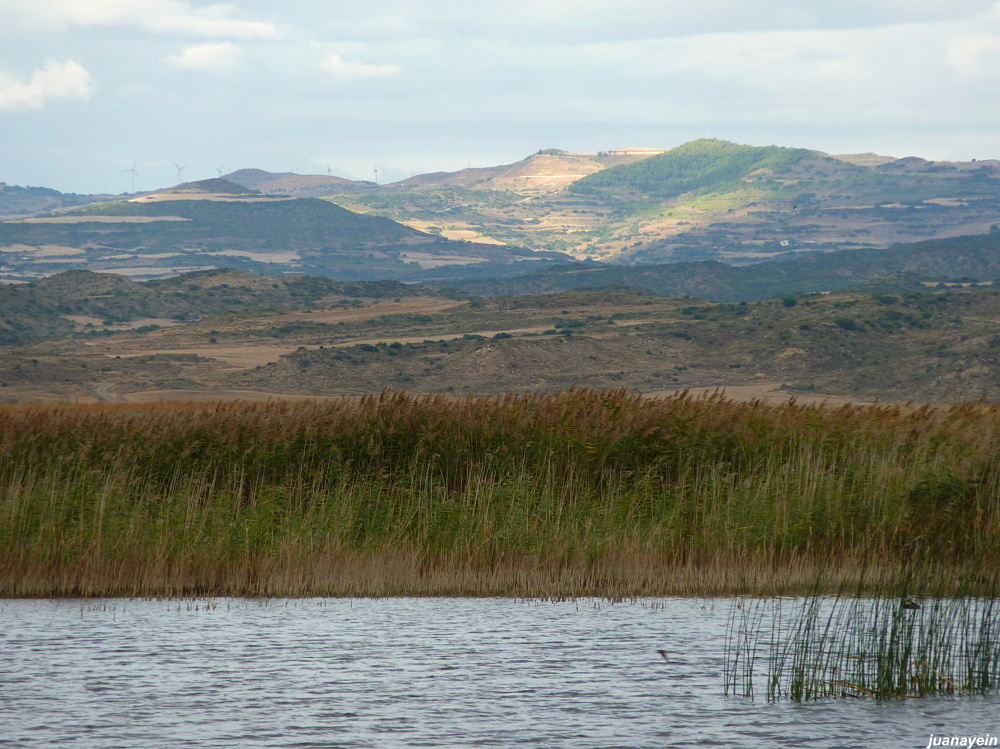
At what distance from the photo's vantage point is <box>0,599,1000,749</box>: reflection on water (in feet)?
35.1

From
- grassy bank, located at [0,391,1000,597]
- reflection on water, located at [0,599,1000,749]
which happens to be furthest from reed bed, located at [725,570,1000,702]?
grassy bank, located at [0,391,1000,597]

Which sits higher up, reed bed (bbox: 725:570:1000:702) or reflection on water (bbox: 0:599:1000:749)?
reed bed (bbox: 725:570:1000:702)

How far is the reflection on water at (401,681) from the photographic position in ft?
35.1

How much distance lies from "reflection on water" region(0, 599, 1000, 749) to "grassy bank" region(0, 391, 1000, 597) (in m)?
0.83

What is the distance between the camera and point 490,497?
62.0 ft

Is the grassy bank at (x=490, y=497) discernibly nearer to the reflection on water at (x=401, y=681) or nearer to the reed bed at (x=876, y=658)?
the reflection on water at (x=401, y=681)

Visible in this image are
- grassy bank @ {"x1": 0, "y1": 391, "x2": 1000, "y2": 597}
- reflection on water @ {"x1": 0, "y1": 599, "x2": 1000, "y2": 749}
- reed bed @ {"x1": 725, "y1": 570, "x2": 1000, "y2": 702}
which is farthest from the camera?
grassy bank @ {"x1": 0, "y1": 391, "x2": 1000, "y2": 597}

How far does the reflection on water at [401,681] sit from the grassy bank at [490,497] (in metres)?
0.83

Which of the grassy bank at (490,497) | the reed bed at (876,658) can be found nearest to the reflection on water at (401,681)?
the reed bed at (876,658)

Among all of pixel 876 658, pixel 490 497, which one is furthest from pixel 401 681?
pixel 490 497

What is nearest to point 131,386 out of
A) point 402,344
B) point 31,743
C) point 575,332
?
point 402,344

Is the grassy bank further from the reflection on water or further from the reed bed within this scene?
the reed bed

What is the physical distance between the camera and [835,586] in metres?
17.1

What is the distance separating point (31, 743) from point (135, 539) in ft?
25.4
